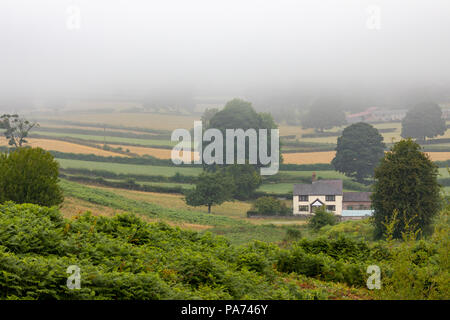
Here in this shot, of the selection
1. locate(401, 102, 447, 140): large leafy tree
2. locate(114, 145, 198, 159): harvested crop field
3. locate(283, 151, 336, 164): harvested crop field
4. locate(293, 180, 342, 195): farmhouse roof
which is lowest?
locate(293, 180, 342, 195): farmhouse roof

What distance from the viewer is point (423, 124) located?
145 m

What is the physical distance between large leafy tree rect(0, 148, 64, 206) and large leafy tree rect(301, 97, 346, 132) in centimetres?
11981

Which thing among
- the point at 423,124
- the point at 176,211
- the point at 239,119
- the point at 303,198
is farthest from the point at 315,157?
the point at 176,211

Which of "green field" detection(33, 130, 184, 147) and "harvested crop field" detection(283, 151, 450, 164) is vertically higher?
"green field" detection(33, 130, 184, 147)

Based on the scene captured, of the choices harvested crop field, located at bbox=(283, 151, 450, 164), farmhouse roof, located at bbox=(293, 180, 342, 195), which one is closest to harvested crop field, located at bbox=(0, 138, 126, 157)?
harvested crop field, located at bbox=(283, 151, 450, 164)

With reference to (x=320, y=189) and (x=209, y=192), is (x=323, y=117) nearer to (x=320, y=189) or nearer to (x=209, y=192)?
(x=320, y=189)

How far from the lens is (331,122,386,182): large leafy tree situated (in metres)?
115

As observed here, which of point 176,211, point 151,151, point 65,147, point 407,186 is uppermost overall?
point 65,147

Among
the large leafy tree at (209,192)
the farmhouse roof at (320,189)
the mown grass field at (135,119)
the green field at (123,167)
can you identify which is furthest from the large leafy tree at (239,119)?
the mown grass field at (135,119)

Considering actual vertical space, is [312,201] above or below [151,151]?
below

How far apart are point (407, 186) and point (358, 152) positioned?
64899 mm

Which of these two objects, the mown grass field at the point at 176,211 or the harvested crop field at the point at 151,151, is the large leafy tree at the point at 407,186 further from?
the harvested crop field at the point at 151,151

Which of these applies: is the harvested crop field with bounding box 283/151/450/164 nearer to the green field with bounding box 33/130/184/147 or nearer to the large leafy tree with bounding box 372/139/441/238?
the green field with bounding box 33/130/184/147

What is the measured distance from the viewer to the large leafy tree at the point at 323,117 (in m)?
160
